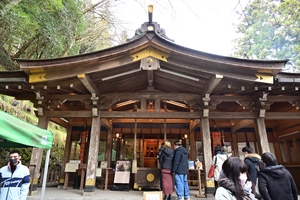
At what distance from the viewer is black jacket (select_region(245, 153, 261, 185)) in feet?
11.6

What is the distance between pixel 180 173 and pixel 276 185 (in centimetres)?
237

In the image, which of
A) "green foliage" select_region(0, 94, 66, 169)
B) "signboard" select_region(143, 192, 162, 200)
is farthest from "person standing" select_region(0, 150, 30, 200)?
"green foliage" select_region(0, 94, 66, 169)

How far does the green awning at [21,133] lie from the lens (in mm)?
2244

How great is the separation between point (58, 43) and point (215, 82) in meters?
6.65

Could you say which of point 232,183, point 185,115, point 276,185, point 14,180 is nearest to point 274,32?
point 185,115

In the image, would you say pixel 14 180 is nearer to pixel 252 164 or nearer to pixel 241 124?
pixel 252 164

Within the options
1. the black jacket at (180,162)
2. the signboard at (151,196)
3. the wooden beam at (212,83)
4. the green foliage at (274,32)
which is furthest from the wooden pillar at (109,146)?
the green foliage at (274,32)

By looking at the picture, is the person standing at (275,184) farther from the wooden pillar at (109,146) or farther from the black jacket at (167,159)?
the wooden pillar at (109,146)

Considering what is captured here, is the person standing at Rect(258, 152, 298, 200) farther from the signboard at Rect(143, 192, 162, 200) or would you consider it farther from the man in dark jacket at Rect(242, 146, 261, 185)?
the signboard at Rect(143, 192, 162, 200)

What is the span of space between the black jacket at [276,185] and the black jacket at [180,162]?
7.32 ft

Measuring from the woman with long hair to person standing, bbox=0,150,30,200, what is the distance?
2.97 meters

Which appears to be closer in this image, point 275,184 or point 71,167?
point 275,184

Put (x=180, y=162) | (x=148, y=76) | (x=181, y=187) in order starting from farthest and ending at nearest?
(x=148, y=76) < (x=180, y=162) < (x=181, y=187)

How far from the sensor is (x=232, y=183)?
5.25 feet
